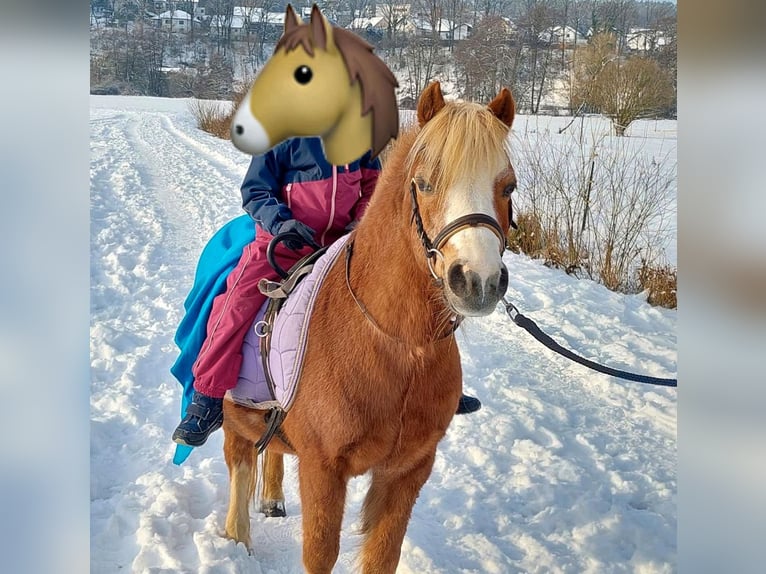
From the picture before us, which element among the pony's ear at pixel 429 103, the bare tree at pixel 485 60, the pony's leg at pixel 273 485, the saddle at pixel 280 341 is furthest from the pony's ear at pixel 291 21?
the pony's leg at pixel 273 485

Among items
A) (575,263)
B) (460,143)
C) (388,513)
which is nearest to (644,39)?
(575,263)

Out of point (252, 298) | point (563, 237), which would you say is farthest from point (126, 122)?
point (563, 237)

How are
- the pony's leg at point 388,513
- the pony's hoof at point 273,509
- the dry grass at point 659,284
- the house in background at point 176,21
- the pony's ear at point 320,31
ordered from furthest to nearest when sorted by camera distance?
1. the dry grass at point 659,284
2. the pony's hoof at point 273,509
3. the house in background at point 176,21
4. the pony's leg at point 388,513
5. the pony's ear at point 320,31

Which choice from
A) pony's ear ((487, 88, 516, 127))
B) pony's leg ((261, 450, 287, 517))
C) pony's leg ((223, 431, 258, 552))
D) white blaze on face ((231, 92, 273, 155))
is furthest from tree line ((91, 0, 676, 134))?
pony's leg ((261, 450, 287, 517))

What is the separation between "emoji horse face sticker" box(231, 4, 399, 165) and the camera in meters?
0.86

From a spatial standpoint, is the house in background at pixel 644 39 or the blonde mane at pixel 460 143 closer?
the blonde mane at pixel 460 143

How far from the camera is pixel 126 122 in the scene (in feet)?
5.10

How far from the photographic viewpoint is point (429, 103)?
0.97 m

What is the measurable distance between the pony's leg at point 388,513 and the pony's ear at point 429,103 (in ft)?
2.12

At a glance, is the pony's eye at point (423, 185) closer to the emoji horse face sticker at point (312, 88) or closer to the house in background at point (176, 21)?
the emoji horse face sticker at point (312, 88)

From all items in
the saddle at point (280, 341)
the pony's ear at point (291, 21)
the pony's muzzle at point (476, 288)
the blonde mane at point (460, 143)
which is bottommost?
the saddle at point (280, 341)

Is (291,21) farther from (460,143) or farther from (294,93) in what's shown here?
(460,143)

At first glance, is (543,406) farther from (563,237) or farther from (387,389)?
(387,389)

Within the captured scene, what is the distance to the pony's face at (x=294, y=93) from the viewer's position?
865mm
